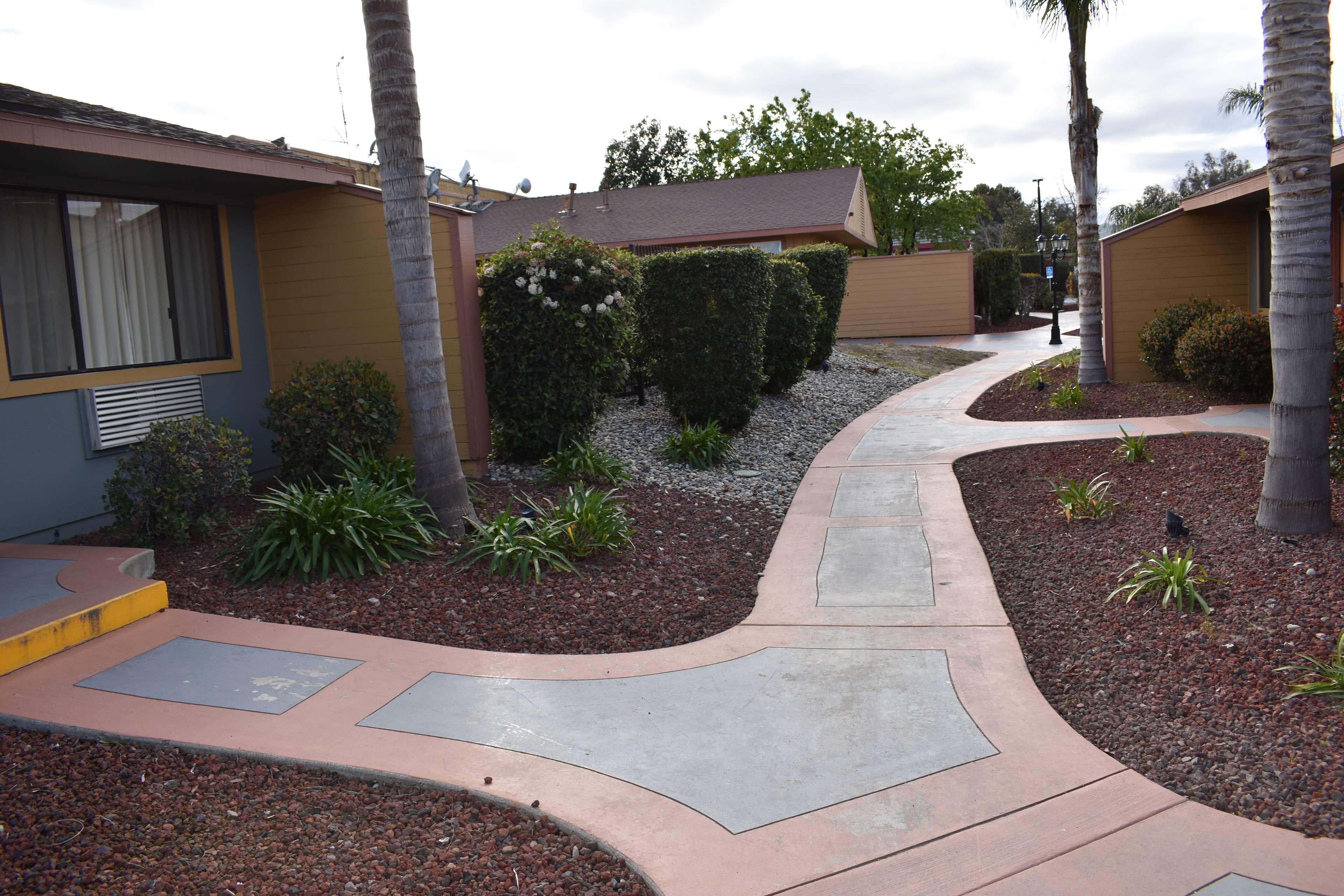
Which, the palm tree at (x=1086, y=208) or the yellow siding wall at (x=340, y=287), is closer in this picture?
the yellow siding wall at (x=340, y=287)

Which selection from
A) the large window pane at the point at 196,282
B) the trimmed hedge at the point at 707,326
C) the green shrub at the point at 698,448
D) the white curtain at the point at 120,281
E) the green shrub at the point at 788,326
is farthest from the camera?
the green shrub at the point at 788,326

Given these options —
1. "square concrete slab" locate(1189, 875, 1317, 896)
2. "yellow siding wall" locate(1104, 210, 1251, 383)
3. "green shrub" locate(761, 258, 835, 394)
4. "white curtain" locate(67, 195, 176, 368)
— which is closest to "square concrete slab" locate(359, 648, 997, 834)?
"square concrete slab" locate(1189, 875, 1317, 896)

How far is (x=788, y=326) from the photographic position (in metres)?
12.7

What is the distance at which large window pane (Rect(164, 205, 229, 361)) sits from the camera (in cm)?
820

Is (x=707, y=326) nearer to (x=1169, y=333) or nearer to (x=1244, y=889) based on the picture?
(x=1169, y=333)

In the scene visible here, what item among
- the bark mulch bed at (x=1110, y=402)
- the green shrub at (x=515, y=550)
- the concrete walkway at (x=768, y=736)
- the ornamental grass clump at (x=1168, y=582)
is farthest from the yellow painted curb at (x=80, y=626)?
the bark mulch bed at (x=1110, y=402)

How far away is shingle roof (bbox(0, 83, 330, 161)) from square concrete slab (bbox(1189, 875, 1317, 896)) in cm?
694

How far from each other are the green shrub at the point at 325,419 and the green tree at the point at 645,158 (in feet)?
176

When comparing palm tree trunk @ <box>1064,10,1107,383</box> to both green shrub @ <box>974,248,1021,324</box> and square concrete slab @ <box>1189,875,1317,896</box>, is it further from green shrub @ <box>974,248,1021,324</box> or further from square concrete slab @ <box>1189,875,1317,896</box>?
green shrub @ <box>974,248,1021,324</box>

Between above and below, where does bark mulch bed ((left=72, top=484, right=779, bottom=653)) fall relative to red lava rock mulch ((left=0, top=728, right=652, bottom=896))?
above

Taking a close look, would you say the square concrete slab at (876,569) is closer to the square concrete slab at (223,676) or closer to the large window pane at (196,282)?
the square concrete slab at (223,676)

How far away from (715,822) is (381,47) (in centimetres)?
530

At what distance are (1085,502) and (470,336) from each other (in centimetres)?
513

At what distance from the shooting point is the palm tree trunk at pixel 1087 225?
42.8 feet
